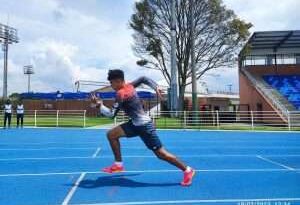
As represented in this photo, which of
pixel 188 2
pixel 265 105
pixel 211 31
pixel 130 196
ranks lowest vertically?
pixel 130 196

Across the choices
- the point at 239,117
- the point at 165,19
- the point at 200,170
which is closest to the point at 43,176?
the point at 200,170

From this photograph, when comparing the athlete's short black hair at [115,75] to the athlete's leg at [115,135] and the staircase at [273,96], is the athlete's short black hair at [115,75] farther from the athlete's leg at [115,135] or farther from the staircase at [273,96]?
the staircase at [273,96]

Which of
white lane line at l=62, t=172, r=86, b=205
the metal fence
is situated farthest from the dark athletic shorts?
the metal fence

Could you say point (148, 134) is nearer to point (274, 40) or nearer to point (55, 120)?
point (55, 120)

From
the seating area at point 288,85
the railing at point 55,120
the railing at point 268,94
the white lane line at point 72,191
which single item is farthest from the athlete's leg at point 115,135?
the seating area at point 288,85

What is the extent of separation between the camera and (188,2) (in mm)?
39812

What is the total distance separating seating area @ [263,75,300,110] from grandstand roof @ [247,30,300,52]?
319cm

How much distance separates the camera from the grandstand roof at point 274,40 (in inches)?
A: 1567

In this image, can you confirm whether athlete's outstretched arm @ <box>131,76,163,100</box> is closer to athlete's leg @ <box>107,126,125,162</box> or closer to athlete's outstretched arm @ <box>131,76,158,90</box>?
athlete's outstretched arm @ <box>131,76,158,90</box>

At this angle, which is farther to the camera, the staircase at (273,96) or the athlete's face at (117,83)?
the staircase at (273,96)

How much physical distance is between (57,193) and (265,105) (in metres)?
30.5

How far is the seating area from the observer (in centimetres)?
3609

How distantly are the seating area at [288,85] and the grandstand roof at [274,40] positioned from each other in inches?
125

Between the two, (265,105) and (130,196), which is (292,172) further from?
(265,105)
